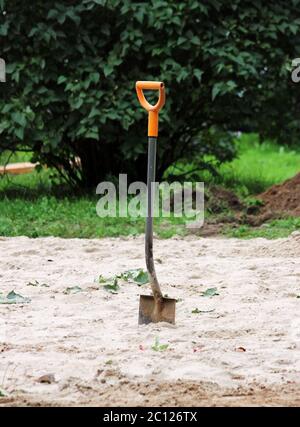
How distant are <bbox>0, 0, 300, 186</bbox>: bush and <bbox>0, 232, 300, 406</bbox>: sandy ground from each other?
1.80m

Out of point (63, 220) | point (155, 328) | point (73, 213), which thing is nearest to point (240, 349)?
point (155, 328)

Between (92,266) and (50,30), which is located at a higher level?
(50,30)

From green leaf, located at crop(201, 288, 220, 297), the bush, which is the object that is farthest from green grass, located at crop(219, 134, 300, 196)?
green leaf, located at crop(201, 288, 220, 297)

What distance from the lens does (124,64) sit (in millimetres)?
9883

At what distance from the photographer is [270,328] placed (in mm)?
5500

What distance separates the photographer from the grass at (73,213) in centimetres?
841

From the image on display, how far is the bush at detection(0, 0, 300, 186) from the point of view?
9.46m

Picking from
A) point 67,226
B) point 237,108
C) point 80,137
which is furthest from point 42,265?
point 237,108

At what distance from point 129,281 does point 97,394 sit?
239 cm

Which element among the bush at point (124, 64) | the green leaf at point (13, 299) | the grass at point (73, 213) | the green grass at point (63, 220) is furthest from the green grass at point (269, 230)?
the green leaf at point (13, 299)

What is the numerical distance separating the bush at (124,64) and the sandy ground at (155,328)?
5.90 feet

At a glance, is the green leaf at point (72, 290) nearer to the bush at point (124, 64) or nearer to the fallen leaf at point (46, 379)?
the fallen leaf at point (46, 379)

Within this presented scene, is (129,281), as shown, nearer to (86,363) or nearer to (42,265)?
(42,265)

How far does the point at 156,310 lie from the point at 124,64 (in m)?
4.67
